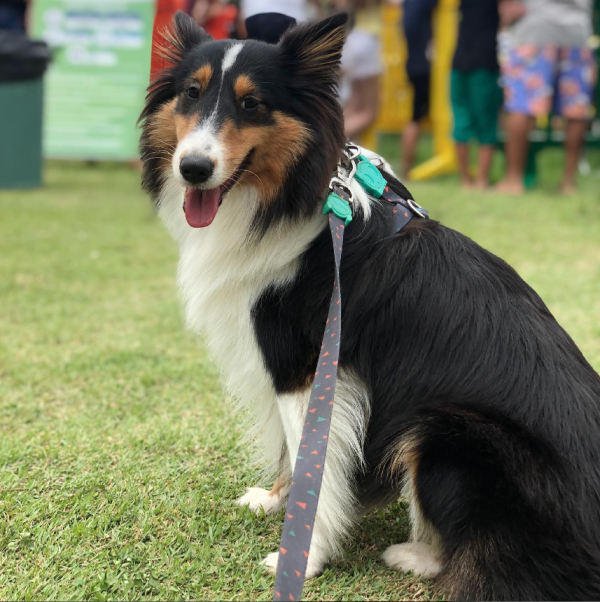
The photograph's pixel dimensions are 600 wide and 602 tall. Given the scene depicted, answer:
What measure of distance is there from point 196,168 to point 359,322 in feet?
2.28

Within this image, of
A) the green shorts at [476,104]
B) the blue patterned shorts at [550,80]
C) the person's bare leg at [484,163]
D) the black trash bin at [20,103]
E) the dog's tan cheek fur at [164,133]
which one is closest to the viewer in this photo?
the dog's tan cheek fur at [164,133]

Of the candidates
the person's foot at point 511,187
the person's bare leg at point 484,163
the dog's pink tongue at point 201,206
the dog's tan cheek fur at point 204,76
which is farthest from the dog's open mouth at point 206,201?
the person's bare leg at point 484,163

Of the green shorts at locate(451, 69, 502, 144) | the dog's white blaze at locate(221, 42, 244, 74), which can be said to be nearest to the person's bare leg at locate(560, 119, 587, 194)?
the green shorts at locate(451, 69, 502, 144)

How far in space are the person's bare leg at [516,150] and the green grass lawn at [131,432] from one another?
1.68 metres

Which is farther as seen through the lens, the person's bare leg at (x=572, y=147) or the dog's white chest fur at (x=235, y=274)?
the person's bare leg at (x=572, y=147)

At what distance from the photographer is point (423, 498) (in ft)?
6.87

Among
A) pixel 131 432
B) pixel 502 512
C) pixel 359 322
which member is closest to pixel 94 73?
pixel 131 432

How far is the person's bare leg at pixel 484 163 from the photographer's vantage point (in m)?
8.91

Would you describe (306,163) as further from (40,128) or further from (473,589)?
(40,128)

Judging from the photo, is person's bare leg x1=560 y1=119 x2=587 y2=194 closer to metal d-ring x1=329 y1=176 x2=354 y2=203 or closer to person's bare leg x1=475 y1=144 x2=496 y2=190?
person's bare leg x1=475 y1=144 x2=496 y2=190

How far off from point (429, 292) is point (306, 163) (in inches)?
22.6

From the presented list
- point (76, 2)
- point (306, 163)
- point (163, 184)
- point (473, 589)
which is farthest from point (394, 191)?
point (76, 2)

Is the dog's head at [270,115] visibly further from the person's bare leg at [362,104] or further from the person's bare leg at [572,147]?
the person's bare leg at [362,104]

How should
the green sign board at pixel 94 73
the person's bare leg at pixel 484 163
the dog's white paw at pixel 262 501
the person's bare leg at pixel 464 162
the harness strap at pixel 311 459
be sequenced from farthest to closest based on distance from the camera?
the green sign board at pixel 94 73 → the person's bare leg at pixel 464 162 → the person's bare leg at pixel 484 163 → the dog's white paw at pixel 262 501 → the harness strap at pixel 311 459
